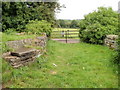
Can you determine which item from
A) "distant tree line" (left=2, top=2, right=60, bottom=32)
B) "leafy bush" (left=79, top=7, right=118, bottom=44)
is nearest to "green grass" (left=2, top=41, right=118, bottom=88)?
"leafy bush" (left=79, top=7, right=118, bottom=44)

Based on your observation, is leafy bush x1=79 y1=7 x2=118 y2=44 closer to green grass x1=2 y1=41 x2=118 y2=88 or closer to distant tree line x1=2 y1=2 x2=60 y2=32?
distant tree line x1=2 y1=2 x2=60 y2=32

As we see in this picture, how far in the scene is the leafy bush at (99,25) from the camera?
7.97m

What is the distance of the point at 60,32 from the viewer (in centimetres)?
1412

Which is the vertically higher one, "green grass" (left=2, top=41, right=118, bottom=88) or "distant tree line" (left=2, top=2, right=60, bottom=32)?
"distant tree line" (left=2, top=2, right=60, bottom=32)

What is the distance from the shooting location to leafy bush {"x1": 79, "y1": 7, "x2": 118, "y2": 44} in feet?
26.2

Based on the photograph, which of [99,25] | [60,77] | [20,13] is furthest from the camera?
[20,13]

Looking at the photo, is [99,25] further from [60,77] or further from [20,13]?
[60,77]

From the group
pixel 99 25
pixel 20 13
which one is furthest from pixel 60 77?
pixel 20 13

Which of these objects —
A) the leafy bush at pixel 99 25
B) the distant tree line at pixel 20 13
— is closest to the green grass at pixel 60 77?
the leafy bush at pixel 99 25

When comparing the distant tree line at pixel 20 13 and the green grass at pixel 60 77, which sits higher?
the distant tree line at pixel 20 13

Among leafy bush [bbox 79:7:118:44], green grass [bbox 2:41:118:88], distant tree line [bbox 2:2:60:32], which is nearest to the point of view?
green grass [bbox 2:41:118:88]

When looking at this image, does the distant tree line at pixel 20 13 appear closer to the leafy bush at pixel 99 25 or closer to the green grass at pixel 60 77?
the leafy bush at pixel 99 25

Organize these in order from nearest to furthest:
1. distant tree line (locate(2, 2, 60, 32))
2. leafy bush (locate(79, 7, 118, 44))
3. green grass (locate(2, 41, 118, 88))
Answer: green grass (locate(2, 41, 118, 88)), leafy bush (locate(79, 7, 118, 44)), distant tree line (locate(2, 2, 60, 32))

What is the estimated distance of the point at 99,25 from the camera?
26.7 feet
